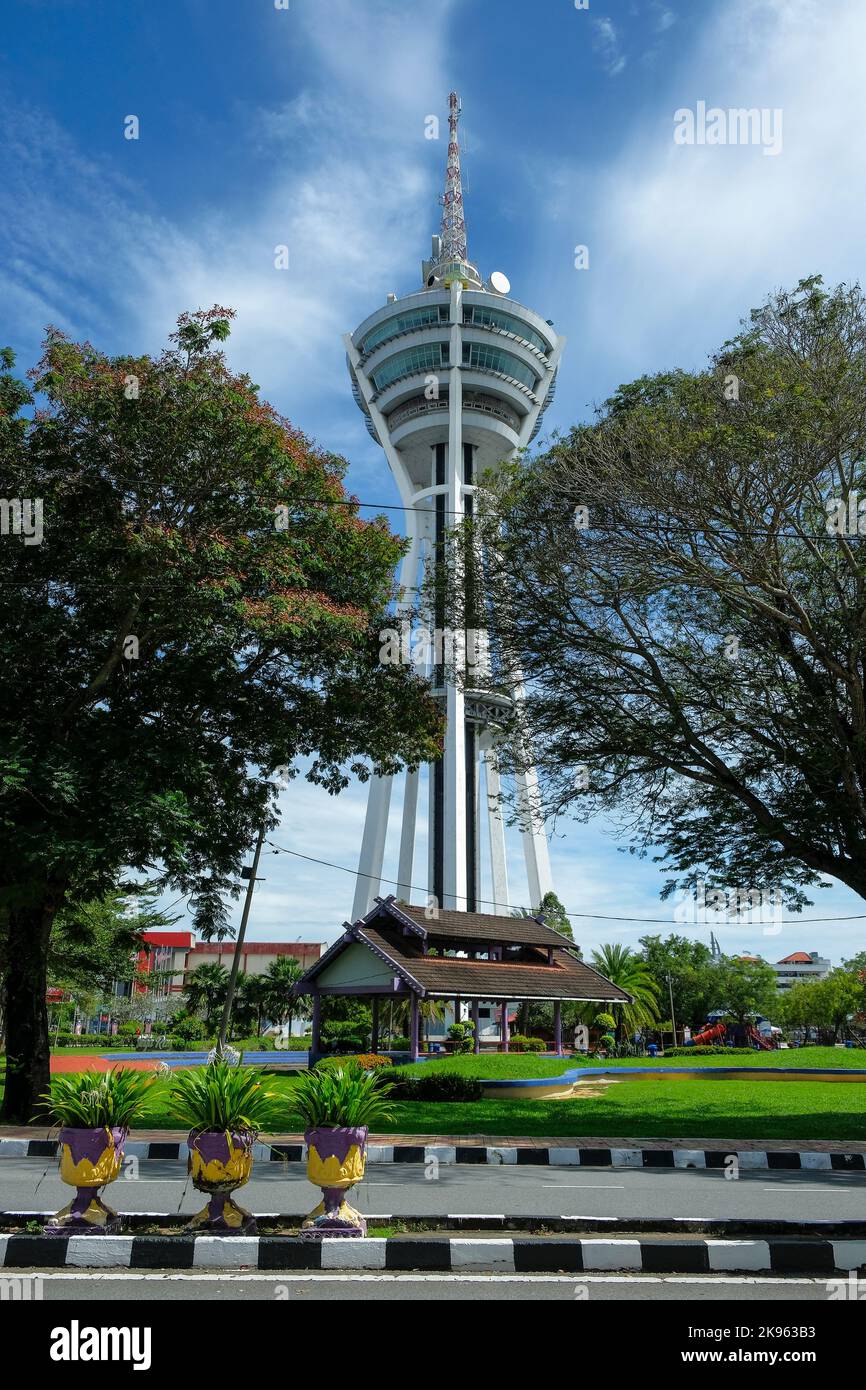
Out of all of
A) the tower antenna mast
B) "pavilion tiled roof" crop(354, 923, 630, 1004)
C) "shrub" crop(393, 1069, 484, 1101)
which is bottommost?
"shrub" crop(393, 1069, 484, 1101)

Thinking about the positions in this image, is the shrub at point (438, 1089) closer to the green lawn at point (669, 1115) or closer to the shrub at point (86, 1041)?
the green lawn at point (669, 1115)

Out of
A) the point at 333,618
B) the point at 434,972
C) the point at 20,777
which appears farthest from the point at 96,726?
the point at 434,972

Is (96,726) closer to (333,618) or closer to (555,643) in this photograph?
(333,618)

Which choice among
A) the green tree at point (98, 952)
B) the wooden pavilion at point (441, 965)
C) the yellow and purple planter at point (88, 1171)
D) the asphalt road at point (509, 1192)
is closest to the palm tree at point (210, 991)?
the green tree at point (98, 952)

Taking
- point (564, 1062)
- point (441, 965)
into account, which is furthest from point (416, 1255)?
point (564, 1062)

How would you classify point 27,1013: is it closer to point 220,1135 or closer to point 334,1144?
point 220,1135

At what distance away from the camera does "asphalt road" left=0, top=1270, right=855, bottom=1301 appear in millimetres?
5277

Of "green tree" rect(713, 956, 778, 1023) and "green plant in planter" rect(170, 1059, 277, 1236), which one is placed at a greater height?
"green plant in planter" rect(170, 1059, 277, 1236)

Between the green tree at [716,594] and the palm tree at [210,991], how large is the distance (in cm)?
4295

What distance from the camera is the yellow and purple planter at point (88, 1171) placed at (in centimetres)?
646

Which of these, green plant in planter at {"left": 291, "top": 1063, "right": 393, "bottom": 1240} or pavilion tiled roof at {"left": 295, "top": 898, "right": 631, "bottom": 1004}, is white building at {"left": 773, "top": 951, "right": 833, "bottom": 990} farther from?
green plant in planter at {"left": 291, "top": 1063, "right": 393, "bottom": 1240}

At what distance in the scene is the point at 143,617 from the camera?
15445 millimetres

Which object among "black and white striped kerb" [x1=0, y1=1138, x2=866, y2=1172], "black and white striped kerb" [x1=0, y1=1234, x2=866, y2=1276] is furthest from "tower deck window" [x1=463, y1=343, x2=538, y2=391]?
"black and white striped kerb" [x1=0, y1=1234, x2=866, y2=1276]

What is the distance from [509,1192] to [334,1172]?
3358 millimetres
